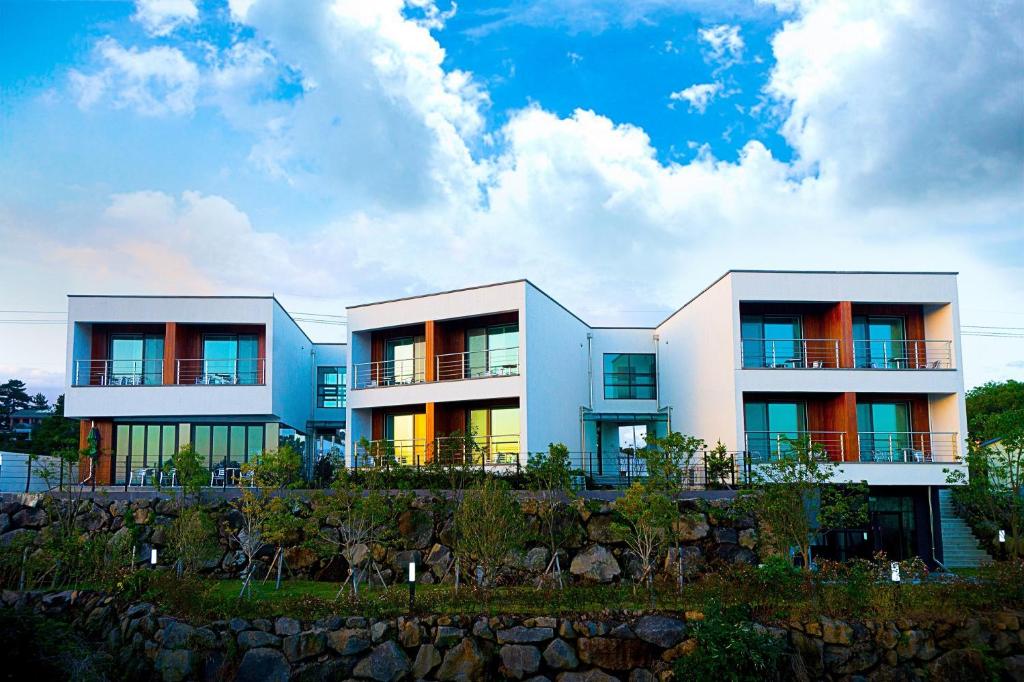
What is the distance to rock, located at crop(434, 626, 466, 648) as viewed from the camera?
45.9 ft

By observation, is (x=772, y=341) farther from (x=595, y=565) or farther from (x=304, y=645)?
(x=304, y=645)

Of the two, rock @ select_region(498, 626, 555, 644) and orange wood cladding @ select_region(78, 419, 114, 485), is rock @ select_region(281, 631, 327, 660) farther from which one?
Result: orange wood cladding @ select_region(78, 419, 114, 485)

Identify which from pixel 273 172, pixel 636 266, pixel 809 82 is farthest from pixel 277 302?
pixel 809 82

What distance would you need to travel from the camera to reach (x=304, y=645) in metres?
14.2

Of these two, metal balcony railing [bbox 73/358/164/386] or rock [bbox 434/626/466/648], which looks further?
metal balcony railing [bbox 73/358/164/386]

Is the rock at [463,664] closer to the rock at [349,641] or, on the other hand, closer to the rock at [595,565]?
the rock at [349,641]

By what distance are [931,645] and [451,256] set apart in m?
18.4

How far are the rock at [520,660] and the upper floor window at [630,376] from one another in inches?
632

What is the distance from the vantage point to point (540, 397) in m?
24.9

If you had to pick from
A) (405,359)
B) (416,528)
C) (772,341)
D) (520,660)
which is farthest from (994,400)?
(520,660)

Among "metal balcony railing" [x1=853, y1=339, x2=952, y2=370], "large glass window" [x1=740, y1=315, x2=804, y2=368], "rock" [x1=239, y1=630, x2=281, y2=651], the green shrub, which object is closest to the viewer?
the green shrub

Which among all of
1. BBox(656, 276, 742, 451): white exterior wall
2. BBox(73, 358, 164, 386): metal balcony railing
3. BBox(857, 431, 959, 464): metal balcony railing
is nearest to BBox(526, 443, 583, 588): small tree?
BBox(656, 276, 742, 451): white exterior wall

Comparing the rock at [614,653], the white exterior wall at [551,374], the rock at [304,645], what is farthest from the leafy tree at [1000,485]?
the rock at [304,645]

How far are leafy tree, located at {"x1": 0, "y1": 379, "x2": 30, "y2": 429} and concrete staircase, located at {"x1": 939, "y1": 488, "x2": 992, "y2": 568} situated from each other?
6022 cm
